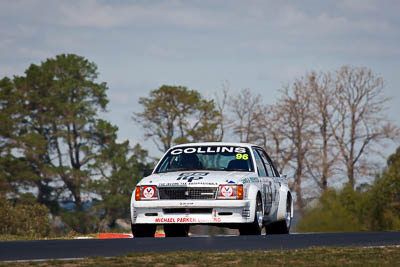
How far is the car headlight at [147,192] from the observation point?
Result: 15062mm

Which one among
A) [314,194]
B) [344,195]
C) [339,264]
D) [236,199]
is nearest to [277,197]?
[236,199]

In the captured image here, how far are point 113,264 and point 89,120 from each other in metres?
58.0

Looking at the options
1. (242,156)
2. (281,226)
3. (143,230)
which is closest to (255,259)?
(143,230)

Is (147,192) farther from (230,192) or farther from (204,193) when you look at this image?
(230,192)

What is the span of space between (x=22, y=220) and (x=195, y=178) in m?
35.0

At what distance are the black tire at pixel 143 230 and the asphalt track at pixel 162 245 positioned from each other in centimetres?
135

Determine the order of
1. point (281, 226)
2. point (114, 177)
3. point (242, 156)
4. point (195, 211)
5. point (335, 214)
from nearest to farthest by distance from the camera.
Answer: point (195, 211), point (242, 156), point (281, 226), point (335, 214), point (114, 177)

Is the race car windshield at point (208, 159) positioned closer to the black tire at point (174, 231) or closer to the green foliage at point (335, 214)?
the black tire at point (174, 231)

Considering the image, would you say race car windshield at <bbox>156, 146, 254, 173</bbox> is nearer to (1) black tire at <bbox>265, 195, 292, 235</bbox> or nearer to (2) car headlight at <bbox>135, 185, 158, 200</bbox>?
(2) car headlight at <bbox>135, 185, 158, 200</bbox>

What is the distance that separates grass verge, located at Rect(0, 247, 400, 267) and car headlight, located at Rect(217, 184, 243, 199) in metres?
3.51

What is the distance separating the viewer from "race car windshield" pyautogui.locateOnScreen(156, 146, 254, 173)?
16.2 meters

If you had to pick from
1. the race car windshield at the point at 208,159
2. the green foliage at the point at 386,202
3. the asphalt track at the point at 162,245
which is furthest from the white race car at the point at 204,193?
the green foliage at the point at 386,202

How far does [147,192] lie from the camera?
15.1 metres

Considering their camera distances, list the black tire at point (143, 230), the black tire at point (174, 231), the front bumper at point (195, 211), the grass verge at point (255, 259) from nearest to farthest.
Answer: the grass verge at point (255, 259)
the front bumper at point (195, 211)
the black tire at point (143, 230)
the black tire at point (174, 231)
